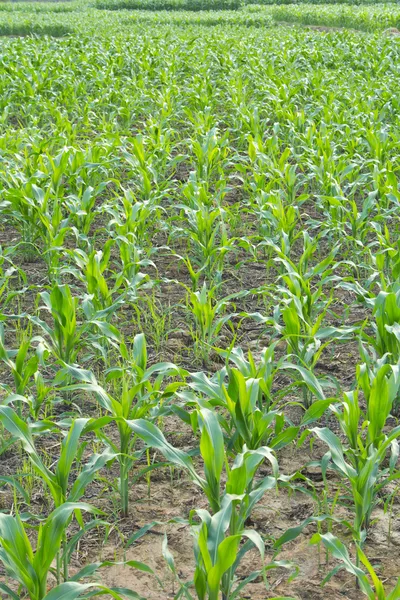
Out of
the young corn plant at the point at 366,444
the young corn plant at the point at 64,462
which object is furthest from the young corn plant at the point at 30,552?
the young corn plant at the point at 366,444

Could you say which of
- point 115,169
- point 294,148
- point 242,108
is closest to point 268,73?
point 242,108

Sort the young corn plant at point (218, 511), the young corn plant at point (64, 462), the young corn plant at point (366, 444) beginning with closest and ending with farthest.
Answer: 1. the young corn plant at point (218, 511)
2. the young corn plant at point (64, 462)
3. the young corn plant at point (366, 444)

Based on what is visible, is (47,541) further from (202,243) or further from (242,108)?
(242,108)

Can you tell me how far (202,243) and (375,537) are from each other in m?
2.46

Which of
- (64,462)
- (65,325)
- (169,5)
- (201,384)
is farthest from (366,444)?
(169,5)

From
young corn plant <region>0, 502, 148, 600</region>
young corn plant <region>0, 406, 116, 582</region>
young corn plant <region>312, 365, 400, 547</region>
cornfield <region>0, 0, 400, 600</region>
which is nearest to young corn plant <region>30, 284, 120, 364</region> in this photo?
cornfield <region>0, 0, 400, 600</region>

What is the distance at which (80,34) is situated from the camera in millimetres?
17953

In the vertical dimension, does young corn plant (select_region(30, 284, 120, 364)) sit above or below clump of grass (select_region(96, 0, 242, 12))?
below

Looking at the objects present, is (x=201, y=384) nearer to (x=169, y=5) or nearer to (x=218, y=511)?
(x=218, y=511)

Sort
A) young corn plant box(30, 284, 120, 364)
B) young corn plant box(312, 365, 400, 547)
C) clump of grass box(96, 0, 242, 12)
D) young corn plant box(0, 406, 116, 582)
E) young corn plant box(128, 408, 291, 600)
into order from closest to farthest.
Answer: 1. young corn plant box(128, 408, 291, 600)
2. young corn plant box(0, 406, 116, 582)
3. young corn plant box(312, 365, 400, 547)
4. young corn plant box(30, 284, 120, 364)
5. clump of grass box(96, 0, 242, 12)

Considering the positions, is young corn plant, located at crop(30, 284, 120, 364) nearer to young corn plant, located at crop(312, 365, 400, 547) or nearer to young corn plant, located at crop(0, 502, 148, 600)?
young corn plant, located at crop(312, 365, 400, 547)

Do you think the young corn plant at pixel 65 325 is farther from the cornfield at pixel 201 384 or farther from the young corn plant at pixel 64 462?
the young corn plant at pixel 64 462

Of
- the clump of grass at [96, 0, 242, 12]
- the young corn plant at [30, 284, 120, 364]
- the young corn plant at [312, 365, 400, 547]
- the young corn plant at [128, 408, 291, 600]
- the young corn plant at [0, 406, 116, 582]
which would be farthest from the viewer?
the clump of grass at [96, 0, 242, 12]

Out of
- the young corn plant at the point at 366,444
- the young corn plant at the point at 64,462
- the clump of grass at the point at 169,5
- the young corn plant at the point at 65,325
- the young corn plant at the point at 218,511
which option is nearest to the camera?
the young corn plant at the point at 218,511
